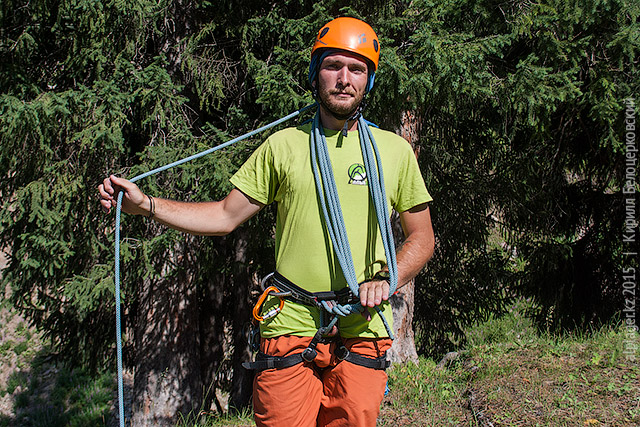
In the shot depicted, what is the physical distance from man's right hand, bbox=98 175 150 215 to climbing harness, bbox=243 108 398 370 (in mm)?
641

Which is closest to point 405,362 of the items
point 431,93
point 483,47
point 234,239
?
point 234,239

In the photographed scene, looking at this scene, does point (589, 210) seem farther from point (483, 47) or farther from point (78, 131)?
point (78, 131)

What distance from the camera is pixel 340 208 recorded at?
238 centimetres

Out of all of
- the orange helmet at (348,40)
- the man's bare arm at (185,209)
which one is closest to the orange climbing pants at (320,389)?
the man's bare arm at (185,209)

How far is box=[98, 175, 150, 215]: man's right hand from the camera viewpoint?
7.66ft

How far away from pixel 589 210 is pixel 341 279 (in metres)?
6.29

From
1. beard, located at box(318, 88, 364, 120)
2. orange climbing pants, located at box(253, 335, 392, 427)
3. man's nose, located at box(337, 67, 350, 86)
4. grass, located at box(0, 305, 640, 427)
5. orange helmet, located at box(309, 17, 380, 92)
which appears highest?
orange helmet, located at box(309, 17, 380, 92)

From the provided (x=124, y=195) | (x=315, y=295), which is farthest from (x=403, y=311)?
(x=124, y=195)

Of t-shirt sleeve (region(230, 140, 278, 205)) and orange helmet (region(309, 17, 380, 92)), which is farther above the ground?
orange helmet (region(309, 17, 380, 92))

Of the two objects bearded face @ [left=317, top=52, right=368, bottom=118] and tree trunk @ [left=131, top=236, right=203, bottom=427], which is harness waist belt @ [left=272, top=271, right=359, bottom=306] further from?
tree trunk @ [left=131, top=236, right=203, bottom=427]

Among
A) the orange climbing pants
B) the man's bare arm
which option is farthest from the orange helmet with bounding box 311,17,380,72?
the orange climbing pants

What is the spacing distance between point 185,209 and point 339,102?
2.65ft

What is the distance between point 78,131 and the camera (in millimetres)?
5270

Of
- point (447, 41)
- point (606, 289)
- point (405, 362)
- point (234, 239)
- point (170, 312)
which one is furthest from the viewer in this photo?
point (606, 289)
